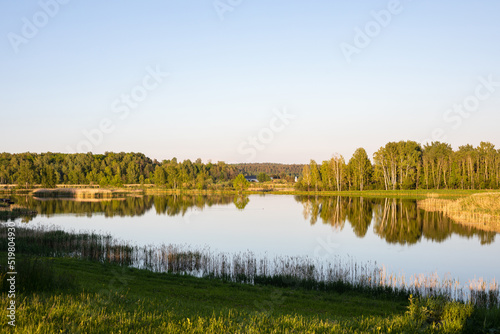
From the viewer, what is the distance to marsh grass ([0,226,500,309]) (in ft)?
55.7

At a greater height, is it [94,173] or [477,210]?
[94,173]

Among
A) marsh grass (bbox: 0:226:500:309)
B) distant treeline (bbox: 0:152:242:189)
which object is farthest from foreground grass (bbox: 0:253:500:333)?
distant treeline (bbox: 0:152:242:189)

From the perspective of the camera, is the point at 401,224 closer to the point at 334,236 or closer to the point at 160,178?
the point at 334,236

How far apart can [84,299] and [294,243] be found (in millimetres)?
25523

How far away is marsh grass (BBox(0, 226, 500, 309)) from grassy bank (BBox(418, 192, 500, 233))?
26.2 m

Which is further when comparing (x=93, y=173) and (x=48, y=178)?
(x=93, y=173)

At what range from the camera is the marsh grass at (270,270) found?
55.7ft

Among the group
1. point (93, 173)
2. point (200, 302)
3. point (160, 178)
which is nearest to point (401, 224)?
point (200, 302)

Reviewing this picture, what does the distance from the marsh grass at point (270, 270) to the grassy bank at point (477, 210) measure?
26.2m

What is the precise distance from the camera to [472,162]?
106 m

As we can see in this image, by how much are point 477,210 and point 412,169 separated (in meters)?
60.0

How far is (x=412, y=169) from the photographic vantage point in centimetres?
11056

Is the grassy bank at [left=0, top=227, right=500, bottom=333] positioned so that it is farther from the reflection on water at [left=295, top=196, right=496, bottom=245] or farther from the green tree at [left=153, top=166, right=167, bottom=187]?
the green tree at [left=153, top=166, right=167, bottom=187]

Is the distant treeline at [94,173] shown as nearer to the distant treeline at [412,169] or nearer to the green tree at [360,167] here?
the distant treeline at [412,169]
